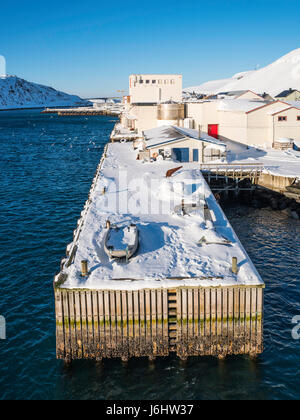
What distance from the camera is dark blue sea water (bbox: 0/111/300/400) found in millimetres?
14398

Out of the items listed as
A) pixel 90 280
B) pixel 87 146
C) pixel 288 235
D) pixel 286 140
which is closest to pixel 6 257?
pixel 90 280

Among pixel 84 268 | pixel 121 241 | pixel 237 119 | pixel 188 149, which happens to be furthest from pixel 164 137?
pixel 84 268

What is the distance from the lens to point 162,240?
20.3 m

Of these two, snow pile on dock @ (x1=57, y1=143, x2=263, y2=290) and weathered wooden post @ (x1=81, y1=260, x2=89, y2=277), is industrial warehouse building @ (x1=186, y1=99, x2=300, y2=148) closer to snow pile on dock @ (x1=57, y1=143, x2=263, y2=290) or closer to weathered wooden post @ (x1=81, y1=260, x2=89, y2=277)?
snow pile on dock @ (x1=57, y1=143, x2=263, y2=290)

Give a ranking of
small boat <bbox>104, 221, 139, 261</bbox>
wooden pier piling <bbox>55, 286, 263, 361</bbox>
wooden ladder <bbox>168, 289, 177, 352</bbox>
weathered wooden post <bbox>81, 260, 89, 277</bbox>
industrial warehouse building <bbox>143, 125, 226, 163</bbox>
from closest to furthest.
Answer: wooden pier piling <bbox>55, 286, 263, 361</bbox>
wooden ladder <bbox>168, 289, 177, 352</bbox>
weathered wooden post <bbox>81, 260, 89, 277</bbox>
small boat <bbox>104, 221, 139, 261</bbox>
industrial warehouse building <bbox>143, 125, 226, 163</bbox>

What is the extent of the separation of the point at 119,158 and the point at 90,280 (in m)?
31.6

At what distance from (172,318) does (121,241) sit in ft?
17.2

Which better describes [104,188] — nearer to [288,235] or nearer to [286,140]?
[288,235]

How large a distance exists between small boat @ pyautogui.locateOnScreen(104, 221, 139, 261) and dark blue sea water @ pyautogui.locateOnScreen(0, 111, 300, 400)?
14.6ft

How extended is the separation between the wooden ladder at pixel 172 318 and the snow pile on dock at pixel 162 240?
0.45 meters

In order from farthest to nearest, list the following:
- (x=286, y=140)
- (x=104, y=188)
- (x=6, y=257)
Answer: (x=286, y=140)
(x=104, y=188)
(x=6, y=257)

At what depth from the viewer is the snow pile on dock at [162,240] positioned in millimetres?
15961

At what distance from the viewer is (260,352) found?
1567cm

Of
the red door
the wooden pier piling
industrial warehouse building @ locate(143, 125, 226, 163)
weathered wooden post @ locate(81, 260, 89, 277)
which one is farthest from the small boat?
the red door
